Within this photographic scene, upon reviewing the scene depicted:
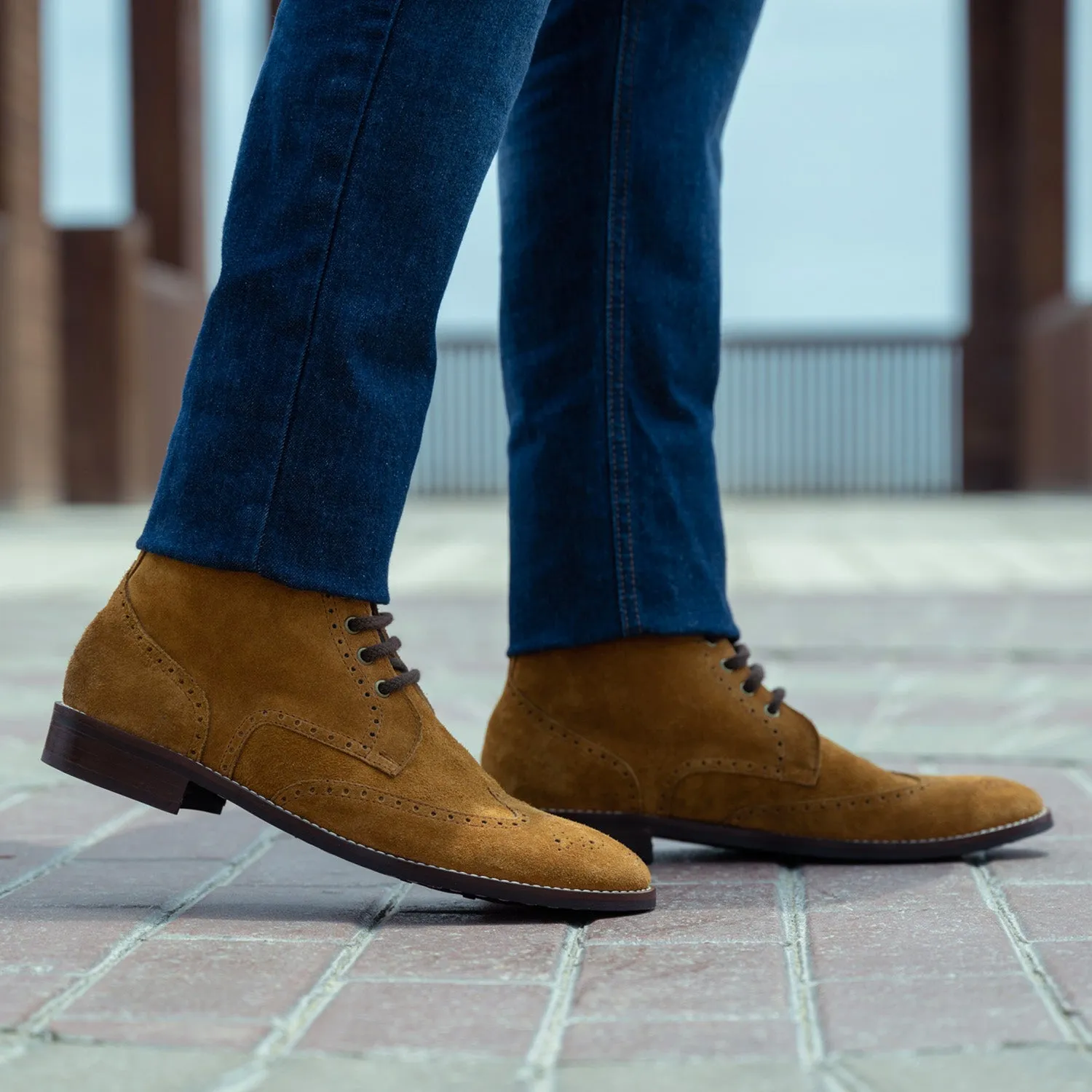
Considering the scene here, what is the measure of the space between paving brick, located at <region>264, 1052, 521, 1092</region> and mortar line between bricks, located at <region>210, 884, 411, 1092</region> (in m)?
0.01

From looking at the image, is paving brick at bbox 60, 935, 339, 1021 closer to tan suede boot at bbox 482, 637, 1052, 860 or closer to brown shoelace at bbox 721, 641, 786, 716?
tan suede boot at bbox 482, 637, 1052, 860

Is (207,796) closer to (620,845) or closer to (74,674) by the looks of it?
(74,674)

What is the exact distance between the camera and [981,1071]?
0.88m

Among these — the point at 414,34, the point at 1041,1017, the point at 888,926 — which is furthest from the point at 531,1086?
the point at 414,34

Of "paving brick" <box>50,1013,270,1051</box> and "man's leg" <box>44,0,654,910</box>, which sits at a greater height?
"man's leg" <box>44,0,654,910</box>

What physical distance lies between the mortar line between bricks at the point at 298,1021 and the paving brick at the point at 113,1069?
1 cm

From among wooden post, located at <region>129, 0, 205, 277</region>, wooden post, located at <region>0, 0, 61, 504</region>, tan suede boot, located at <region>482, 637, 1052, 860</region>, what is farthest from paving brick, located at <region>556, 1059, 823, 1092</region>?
wooden post, located at <region>129, 0, 205, 277</region>

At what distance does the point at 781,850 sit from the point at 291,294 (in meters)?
0.68

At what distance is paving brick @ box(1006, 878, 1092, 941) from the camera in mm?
1194

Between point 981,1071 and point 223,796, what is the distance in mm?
638

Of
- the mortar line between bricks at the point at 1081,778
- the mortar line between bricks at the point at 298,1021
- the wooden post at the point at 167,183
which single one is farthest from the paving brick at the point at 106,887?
the wooden post at the point at 167,183

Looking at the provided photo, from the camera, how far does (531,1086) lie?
0.88 m

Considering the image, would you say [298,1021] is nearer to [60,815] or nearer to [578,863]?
[578,863]

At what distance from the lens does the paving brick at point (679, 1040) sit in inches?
36.4
